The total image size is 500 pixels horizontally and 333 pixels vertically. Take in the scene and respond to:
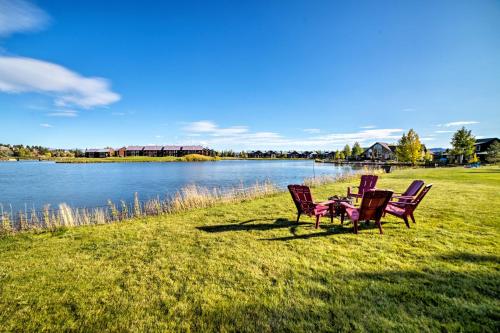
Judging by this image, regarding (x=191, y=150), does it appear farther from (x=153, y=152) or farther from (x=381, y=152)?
(x=381, y=152)

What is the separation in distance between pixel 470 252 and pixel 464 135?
5376 cm

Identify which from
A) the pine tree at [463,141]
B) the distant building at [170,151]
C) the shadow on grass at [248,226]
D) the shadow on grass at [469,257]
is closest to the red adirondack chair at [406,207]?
the shadow on grass at [469,257]

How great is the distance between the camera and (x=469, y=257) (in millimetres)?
4746

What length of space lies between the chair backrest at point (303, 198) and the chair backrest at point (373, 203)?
1338mm

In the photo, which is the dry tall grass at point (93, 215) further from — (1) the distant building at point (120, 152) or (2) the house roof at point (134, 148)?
(2) the house roof at point (134, 148)

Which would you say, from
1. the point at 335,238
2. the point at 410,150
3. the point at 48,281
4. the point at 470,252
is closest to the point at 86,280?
the point at 48,281

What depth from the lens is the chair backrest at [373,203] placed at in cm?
620

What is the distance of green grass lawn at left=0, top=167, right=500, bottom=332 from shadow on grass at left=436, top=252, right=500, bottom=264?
0.02m

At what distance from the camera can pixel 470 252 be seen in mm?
4992

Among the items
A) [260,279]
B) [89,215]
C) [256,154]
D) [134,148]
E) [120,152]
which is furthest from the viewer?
[256,154]

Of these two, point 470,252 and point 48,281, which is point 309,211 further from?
point 48,281

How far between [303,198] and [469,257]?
12.2 feet

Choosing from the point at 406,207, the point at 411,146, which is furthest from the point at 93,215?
the point at 411,146

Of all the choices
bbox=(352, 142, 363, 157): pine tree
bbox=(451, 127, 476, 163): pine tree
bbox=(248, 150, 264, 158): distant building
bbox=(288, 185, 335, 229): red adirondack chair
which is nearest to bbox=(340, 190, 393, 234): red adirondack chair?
bbox=(288, 185, 335, 229): red adirondack chair
